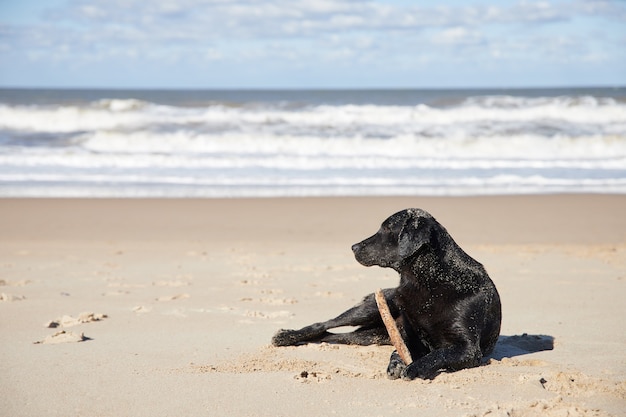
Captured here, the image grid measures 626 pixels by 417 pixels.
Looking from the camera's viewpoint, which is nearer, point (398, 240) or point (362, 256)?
point (398, 240)

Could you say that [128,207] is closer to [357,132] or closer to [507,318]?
[507,318]

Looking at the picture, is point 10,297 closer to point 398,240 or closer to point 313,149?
point 398,240

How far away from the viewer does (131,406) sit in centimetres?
430

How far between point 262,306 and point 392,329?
8.17ft

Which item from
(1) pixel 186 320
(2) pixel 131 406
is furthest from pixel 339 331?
(2) pixel 131 406

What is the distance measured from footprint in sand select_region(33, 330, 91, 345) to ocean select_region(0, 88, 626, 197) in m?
9.62

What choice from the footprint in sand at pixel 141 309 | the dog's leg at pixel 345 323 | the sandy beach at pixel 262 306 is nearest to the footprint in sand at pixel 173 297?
the sandy beach at pixel 262 306

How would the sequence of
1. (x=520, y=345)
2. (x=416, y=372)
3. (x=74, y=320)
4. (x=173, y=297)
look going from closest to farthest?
(x=416, y=372) < (x=520, y=345) < (x=74, y=320) < (x=173, y=297)

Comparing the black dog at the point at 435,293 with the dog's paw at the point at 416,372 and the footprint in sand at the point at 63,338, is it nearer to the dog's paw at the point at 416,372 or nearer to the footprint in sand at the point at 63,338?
the dog's paw at the point at 416,372

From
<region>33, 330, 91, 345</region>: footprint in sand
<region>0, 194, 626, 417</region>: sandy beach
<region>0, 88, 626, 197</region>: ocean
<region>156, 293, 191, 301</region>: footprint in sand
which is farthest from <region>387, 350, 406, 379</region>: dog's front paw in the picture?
<region>0, 88, 626, 197</region>: ocean

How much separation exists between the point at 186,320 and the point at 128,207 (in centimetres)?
757

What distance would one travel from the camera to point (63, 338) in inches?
232

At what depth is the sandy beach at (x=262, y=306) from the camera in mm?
4500

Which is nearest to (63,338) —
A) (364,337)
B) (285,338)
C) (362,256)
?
(285,338)
